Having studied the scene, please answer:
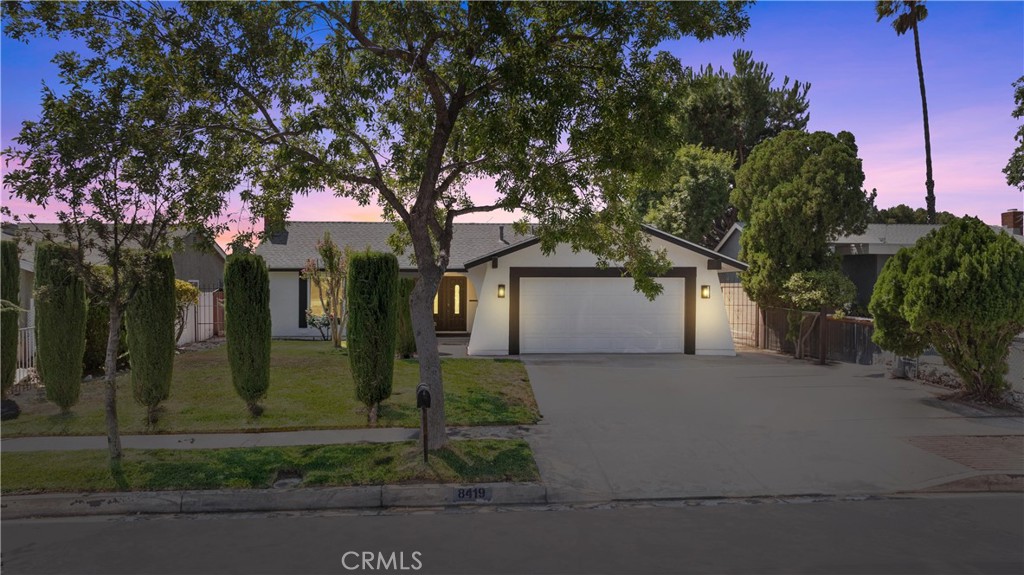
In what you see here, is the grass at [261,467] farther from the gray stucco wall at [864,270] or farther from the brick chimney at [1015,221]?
the brick chimney at [1015,221]

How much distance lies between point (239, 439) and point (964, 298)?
35.6ft

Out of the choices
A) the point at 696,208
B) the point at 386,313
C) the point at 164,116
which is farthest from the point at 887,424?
the point at 696,208

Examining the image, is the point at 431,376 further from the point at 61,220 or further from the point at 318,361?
the point at 318,361

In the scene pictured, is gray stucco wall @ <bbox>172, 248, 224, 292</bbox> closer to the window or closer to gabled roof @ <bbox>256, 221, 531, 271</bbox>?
gabled roof @ <bbox>256, 221, 531, 271</bbox>

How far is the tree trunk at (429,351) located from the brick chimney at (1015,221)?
29887 mm

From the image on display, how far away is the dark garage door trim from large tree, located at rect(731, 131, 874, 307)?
1.85 m

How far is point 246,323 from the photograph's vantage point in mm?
10180

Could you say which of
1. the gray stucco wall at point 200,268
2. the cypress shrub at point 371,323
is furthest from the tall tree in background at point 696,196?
the cypress shrub at point 371,323

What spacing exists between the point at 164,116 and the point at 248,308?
3.02m

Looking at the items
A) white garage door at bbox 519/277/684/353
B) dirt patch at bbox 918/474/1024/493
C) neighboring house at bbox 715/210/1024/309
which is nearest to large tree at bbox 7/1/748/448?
dirt patch at bbox 918/474/1024/493

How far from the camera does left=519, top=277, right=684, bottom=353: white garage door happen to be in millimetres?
18906

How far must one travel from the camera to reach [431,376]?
8250 millimetres

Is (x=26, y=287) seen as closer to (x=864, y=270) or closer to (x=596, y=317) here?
(x=596, y=317)

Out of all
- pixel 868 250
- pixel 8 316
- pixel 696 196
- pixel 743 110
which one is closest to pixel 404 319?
pixel 8 316
